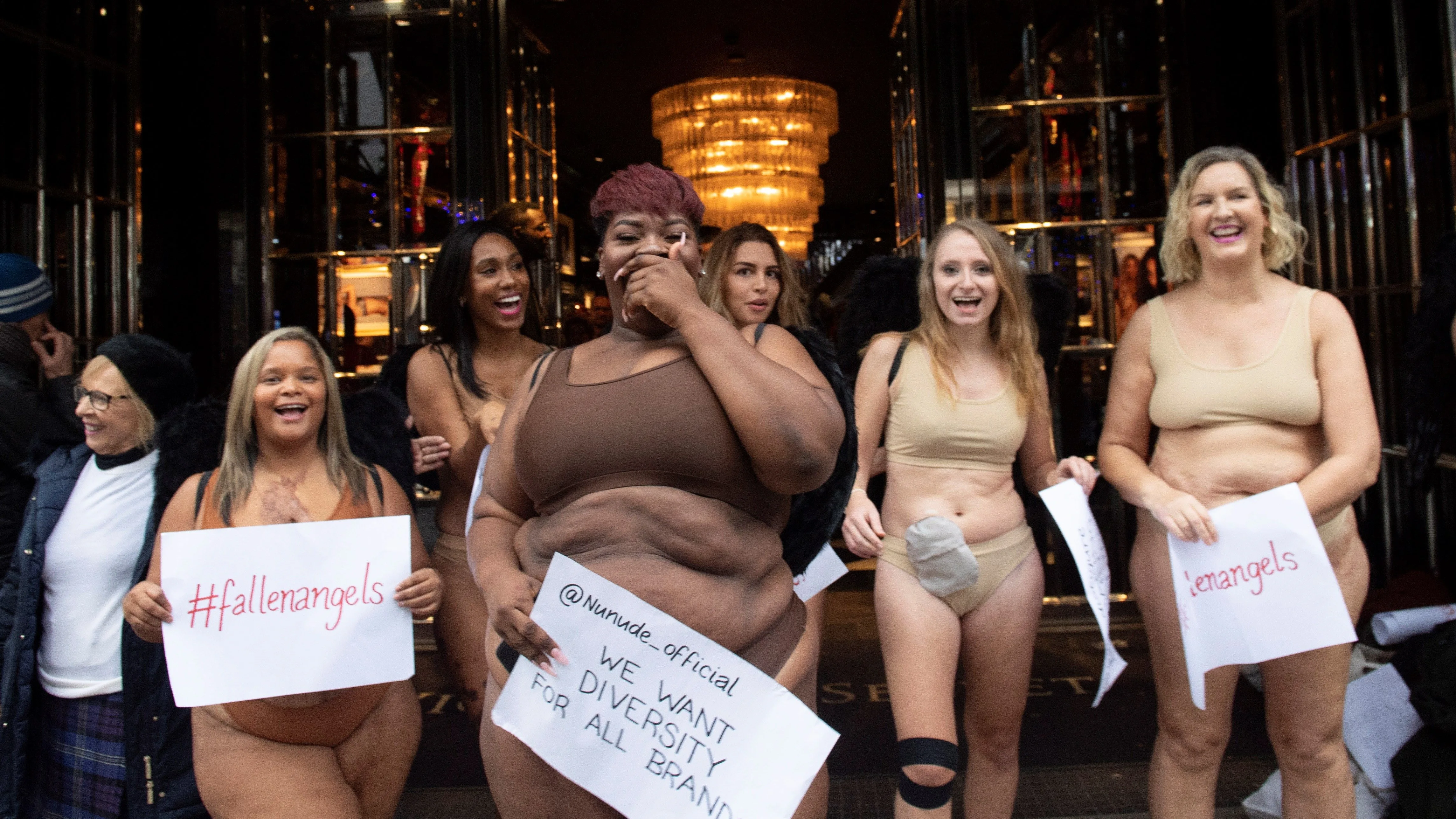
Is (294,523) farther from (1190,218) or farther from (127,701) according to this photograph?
(1190,218)

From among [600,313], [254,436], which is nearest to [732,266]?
[254,436]

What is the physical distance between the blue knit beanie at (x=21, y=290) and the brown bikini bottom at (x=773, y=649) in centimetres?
248

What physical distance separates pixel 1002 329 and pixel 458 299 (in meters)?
1.42

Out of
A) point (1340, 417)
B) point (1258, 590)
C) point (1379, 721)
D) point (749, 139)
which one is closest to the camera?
point (1258, 590)

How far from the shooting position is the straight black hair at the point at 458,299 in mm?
2631

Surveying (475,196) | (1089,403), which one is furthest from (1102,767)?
(475,196)

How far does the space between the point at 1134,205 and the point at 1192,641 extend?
118 inches

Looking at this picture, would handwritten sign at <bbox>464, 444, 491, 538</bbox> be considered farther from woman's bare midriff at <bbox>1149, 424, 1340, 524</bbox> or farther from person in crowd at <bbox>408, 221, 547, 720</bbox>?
woman's bare midriff at <bbox>1149, 424, 1340, 524</bbox>

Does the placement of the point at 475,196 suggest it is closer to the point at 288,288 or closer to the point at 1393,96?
the point at 288,288

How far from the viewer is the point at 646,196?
139 cm

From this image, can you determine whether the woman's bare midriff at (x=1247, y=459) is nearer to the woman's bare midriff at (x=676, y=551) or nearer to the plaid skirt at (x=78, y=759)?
the woman's bare midriff at (x=676, y=551)

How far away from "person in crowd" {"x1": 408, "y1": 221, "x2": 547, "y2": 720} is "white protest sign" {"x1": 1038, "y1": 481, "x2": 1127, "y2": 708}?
1332 millimetres

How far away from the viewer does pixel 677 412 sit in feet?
4.37

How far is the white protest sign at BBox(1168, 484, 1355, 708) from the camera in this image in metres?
2.03
